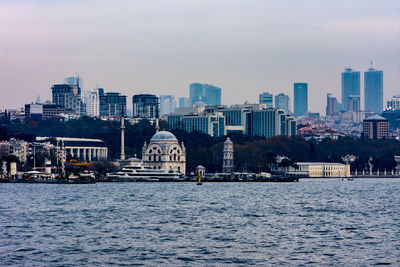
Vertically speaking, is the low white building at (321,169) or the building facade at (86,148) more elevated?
the building facade at (86,148)

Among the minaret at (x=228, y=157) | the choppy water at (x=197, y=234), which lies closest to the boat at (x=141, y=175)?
the minaret at (x=228, y=157)

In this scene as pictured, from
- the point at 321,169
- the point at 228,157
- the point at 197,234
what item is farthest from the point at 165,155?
the point at 197,234

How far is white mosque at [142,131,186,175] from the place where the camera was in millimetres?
147875

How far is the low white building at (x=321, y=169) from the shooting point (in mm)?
168125

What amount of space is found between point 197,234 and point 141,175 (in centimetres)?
9045

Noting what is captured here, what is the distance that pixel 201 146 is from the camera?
544ft

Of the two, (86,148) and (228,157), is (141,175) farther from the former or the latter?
(86,148)

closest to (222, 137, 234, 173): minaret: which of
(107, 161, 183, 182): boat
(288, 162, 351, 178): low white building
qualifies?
(288, 162, 351, 178): low white building

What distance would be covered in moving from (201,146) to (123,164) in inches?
954

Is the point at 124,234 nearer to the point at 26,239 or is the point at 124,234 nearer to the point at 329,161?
the point at 26,239

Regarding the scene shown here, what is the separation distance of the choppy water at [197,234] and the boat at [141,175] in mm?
66235

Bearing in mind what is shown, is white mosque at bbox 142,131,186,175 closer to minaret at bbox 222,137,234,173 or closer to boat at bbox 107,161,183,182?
minaret at bbox 222,137,234,173

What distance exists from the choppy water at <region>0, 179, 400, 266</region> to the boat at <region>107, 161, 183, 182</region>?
66235 millimetres

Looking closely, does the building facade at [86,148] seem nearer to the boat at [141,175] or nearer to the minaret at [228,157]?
the minaret at [228,157]
